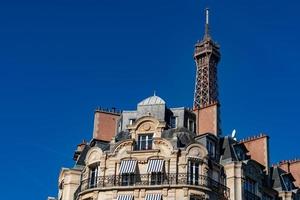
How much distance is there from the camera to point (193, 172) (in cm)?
3303

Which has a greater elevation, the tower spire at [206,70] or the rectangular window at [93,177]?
the tower spire at [206,70]

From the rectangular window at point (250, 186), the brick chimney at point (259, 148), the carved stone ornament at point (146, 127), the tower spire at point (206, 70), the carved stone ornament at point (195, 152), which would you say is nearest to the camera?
the carved stone ornament at point (195, 152)

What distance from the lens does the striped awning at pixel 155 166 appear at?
32625 mm

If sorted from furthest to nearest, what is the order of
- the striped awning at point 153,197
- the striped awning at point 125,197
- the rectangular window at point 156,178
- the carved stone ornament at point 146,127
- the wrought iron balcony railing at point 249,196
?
1. the wrought iron balcony railing at point 249,196
2. the carved stone ornament at point 146,127
3. the rectangular window at point 156,178
4. the striped awning at point 125,197
5. the striped awning at point 153,197

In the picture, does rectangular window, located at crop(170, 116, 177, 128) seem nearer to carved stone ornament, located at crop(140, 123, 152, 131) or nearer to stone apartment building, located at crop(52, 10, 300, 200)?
stone apartment building, located at crop(52, 10, 300, 200)

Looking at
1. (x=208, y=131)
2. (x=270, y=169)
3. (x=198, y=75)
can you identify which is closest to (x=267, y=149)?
(x=270, y=169)

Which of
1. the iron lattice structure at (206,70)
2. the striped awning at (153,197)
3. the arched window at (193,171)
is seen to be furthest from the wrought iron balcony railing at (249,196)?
the iron lattice structure at (206,70)

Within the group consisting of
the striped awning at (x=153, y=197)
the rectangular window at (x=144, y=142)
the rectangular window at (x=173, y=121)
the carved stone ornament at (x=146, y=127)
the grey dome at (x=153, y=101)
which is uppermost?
the grey dome at (x=153, y=101)

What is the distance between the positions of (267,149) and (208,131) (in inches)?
199

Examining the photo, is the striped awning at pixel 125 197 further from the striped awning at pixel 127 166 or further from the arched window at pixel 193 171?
the arched window at pixel 193 171

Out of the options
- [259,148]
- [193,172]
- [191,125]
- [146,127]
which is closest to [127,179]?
[146,127]

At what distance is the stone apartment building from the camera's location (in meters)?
32.7

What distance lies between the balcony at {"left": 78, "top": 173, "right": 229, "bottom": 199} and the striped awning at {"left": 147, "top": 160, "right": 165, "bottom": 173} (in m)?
0.35

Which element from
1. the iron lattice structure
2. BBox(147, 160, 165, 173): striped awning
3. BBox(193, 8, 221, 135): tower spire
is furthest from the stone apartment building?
the iron lattice structure
